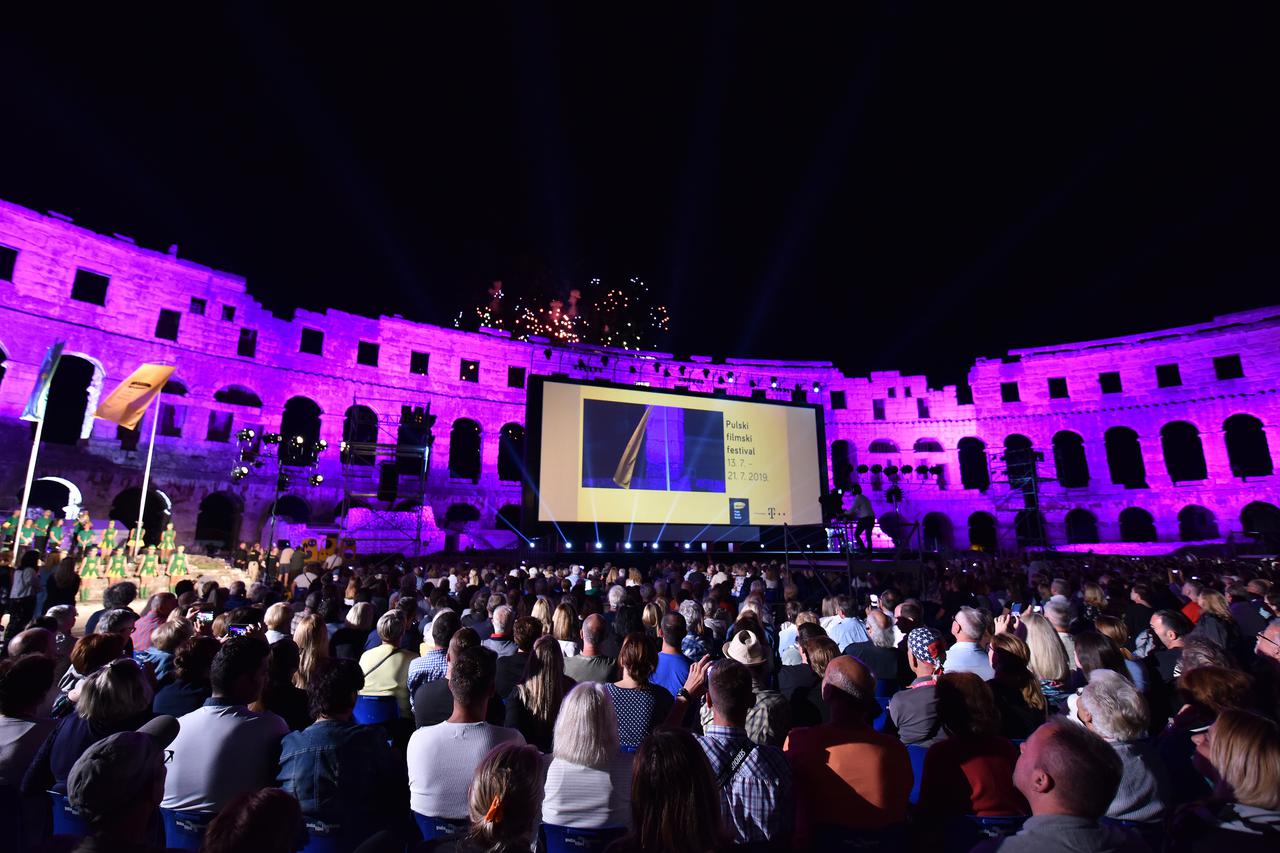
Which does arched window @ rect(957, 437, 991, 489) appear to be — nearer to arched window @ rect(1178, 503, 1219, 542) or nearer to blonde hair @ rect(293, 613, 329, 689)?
arched window @ rect(1178, 503, 1219, 542)

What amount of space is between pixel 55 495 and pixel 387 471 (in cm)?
1206

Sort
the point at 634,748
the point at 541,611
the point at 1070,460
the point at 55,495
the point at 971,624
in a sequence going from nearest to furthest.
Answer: the point at 634,748 < the point at 971,624 < the point at 541,611 < the point at 55,495 < the point at 1070,460

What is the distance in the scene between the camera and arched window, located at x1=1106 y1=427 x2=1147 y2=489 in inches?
1438

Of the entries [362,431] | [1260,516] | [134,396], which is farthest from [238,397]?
[1260,516]

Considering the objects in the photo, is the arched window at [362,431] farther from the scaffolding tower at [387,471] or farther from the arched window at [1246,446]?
the arched window at [1246,446]

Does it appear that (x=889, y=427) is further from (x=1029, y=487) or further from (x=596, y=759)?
(x=596, y=759)

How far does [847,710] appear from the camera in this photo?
10.8 ft

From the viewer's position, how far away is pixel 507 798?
2012mm

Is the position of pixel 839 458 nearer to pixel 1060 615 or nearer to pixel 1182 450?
pixel 1182 450

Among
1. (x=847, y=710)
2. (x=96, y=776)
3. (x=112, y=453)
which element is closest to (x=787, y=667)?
(x=847, y=710)

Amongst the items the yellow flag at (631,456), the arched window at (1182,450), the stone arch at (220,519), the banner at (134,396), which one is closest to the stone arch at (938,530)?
the arched window at (1182,450)

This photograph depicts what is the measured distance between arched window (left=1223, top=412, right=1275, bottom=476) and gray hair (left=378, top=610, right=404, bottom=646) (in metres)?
43.9

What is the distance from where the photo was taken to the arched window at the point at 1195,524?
33.6 m

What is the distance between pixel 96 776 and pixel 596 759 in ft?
6.16
